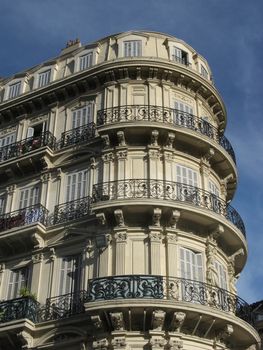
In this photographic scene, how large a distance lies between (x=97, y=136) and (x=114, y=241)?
18.8ft

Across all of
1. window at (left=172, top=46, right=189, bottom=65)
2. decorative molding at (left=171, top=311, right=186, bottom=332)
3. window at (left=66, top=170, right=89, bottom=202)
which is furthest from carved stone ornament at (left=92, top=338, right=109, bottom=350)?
window at (left=172, top=46, right=189, bottom=65)

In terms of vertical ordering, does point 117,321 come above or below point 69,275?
below

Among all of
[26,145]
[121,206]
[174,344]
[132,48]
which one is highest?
[132,48]

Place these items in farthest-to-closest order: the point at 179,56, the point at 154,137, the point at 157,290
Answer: the point at 179,56 < the point at 154,137 < the point at 157,290

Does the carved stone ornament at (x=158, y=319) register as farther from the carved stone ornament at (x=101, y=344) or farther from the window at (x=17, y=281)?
the window at (x=17, y=281)

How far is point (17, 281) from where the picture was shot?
2517 centimetres

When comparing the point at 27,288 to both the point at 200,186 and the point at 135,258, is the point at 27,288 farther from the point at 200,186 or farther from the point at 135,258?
the point at 200,186

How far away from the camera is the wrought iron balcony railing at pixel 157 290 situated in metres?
21.4

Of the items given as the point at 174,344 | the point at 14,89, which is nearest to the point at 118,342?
the point at 174,344

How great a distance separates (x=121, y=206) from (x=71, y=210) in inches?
116

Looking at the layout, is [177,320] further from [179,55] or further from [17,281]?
[179,55]

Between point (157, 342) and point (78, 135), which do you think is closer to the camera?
point (157, 342)

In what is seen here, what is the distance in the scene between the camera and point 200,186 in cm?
2662

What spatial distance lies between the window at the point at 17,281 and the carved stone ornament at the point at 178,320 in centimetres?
695
